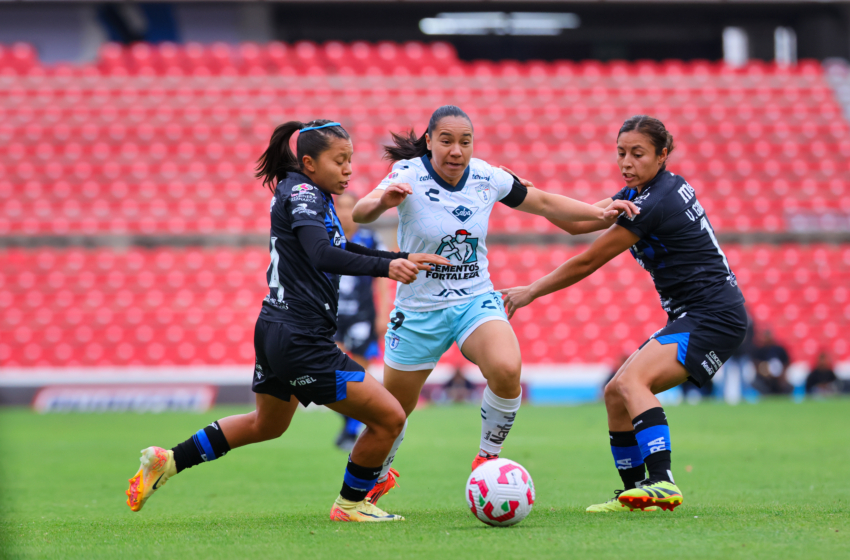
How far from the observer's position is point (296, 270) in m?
4.32

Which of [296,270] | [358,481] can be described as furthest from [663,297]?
[296,270]

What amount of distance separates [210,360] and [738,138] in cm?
1307

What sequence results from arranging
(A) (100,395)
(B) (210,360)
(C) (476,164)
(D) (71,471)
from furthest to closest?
(B) (210,360) < (A) (100,395) < (D) (71,471) < (C) (476,164)

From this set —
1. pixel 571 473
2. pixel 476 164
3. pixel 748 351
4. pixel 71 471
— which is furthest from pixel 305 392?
pixel 748 351

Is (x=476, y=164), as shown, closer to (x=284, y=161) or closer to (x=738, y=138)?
(x=284, y=161)


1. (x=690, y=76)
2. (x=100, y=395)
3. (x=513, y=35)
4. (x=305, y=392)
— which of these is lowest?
(x=100, y=395)

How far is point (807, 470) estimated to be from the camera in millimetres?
6609

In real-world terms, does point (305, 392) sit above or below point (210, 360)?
above

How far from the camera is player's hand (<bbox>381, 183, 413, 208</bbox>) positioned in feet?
14.8

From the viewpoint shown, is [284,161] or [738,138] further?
[738,138]

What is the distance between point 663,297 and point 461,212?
126cm

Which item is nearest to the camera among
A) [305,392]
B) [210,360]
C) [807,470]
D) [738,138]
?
[305,392]

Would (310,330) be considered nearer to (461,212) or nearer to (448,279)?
(448,279)

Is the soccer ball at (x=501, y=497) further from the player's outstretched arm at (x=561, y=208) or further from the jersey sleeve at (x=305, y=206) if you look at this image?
the player's outstretched arm at (x=561, y=208)
